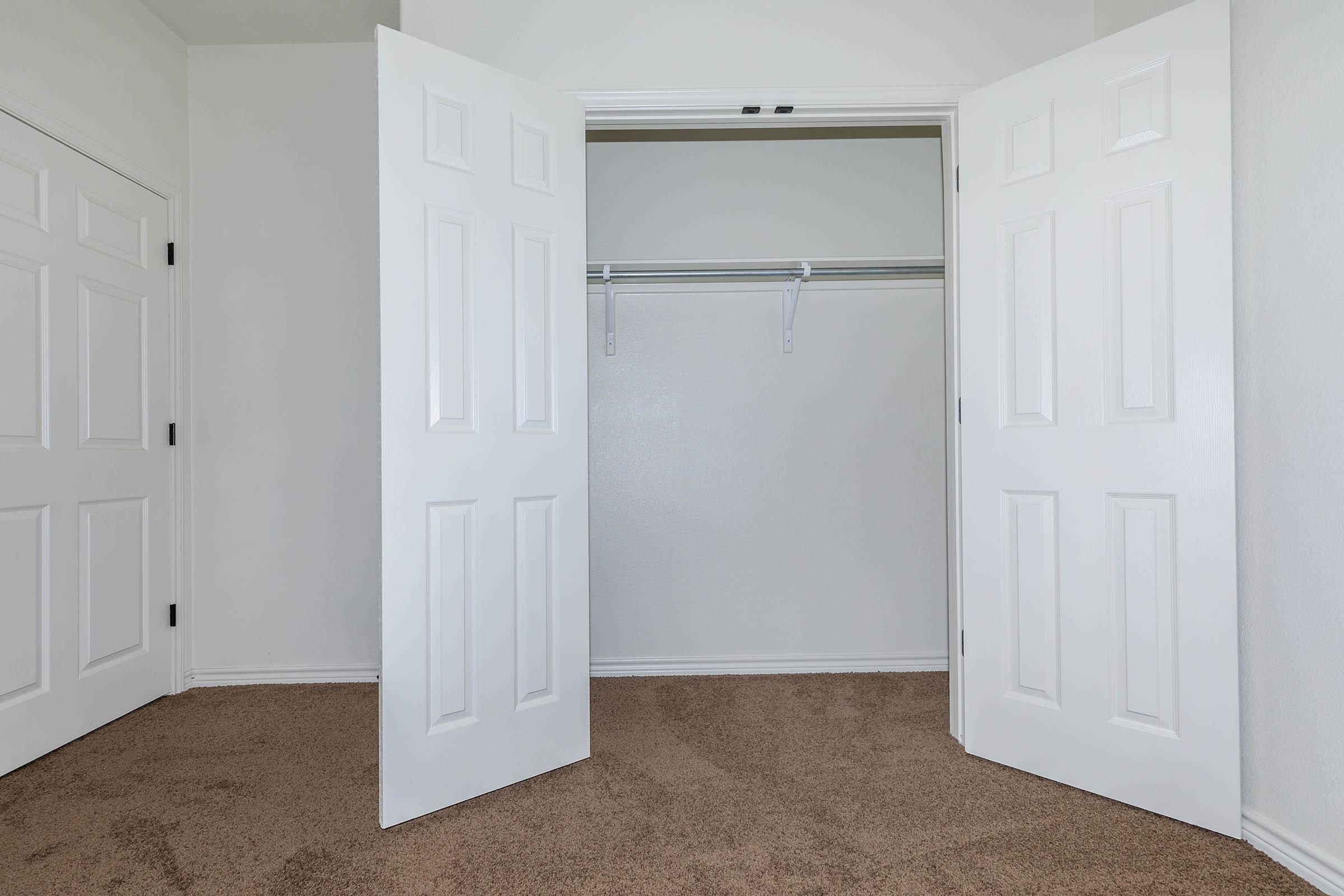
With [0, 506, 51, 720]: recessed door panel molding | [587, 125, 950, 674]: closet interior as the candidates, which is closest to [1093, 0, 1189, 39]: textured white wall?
[587, 125, 950, 674]: closet interior

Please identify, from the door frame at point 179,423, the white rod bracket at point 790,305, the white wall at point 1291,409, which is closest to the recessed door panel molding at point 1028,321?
the white wall at point 1291,409

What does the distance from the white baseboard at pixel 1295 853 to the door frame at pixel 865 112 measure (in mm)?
754

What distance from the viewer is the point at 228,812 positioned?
201cm

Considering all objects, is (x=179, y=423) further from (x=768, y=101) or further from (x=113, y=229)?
(x=768, y=101)

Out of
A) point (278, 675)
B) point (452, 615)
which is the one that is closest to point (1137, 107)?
point (452, 615)

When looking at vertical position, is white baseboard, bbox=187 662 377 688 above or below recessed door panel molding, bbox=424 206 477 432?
below

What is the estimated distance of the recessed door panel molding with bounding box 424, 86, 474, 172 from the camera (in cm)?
204

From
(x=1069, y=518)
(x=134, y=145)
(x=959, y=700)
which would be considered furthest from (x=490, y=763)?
(x=134, y=145)

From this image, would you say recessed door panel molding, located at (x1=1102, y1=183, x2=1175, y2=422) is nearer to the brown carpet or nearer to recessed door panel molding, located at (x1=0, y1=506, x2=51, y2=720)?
the brown carpet

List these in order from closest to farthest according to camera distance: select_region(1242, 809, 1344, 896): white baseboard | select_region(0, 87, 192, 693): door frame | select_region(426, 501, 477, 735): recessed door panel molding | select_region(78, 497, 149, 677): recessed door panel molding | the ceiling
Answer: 1. select_region(1242, 809, 1344, 896): white baseboard
2. select_region(426, 501, 477, 735): recessed door panel molding
3. select_region(78, 497, 149, 677): recessed door panel molding
4. the ceiling
5. select_region(0, 87, 192, 693): door frame

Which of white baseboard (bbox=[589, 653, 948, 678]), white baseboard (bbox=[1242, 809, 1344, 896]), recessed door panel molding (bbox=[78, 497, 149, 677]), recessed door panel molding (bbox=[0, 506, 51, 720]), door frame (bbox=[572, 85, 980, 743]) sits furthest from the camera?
white baseboard (bbox=[589, 653, 948, 678])

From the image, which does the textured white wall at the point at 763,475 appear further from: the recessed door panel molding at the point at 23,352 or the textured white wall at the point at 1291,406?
the recessed door panel molding at the point at 23,352

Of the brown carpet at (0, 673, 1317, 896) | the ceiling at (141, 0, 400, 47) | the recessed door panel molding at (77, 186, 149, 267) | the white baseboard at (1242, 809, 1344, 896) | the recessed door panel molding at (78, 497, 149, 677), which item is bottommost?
the brown carpet at (0, 673, 1317, 896)

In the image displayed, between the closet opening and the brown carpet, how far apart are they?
645 millimetres
